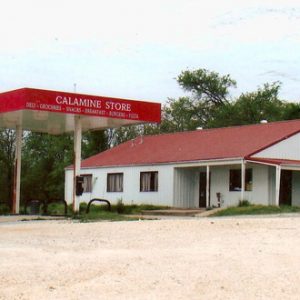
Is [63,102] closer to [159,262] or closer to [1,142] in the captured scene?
[159,262]

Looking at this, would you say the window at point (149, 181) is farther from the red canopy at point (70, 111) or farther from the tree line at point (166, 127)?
the tree line at point (166, 127)

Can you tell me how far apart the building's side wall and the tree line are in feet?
47.5

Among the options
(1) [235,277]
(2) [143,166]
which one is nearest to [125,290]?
(1) [235,277]

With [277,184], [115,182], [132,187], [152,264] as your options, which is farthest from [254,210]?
[152,264]

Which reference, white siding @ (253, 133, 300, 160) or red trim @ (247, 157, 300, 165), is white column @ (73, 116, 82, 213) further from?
white siding @ (253, 133, 300, 160)

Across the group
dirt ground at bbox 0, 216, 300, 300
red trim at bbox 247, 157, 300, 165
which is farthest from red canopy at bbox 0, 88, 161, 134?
dirt ground at bbox 0, 216, 300, 300

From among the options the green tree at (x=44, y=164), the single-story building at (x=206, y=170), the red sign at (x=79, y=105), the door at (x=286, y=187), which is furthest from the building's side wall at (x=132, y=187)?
the green tree at (x=44, y=164)

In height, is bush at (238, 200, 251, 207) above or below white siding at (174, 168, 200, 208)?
below

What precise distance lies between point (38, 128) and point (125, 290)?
22335mm

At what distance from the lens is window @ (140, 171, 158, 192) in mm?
36781

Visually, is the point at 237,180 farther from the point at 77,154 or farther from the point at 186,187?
the point at 77,154

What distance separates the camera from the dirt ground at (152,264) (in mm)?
9406

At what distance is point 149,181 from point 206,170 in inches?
134

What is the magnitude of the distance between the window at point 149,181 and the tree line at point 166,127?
18.4m
